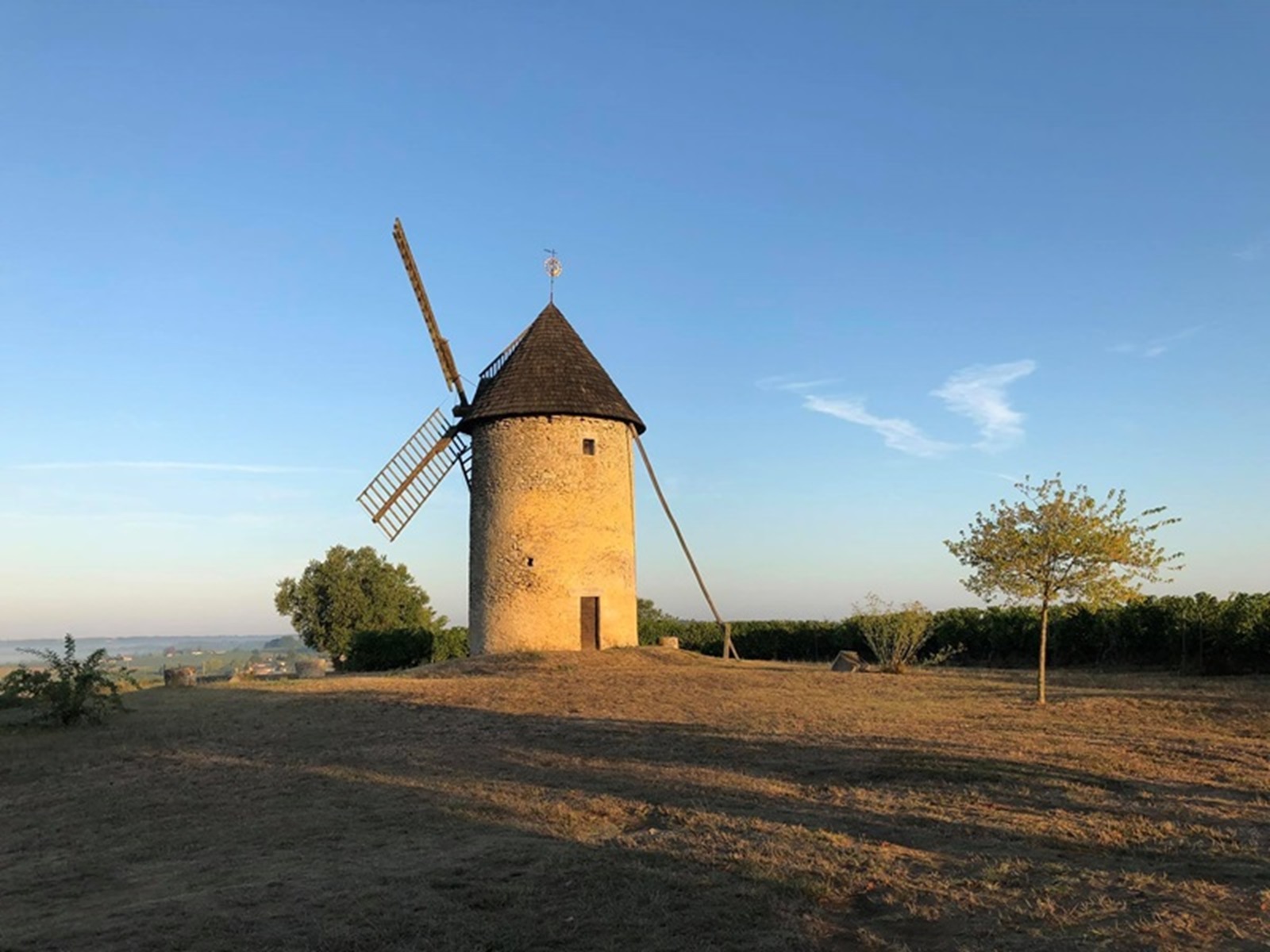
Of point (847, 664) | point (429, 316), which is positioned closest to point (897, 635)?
point (847, 664)

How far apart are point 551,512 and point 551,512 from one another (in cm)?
2

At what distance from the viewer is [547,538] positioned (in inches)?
946

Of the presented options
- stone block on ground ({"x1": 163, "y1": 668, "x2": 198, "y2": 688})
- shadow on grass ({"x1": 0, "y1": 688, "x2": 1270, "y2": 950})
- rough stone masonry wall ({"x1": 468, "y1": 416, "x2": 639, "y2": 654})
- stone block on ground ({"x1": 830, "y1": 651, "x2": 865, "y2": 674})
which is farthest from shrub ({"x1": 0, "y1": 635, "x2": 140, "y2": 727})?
stone block on ground ({"x1": 830, "y1": 651, "x2": 865, "y2": 674})

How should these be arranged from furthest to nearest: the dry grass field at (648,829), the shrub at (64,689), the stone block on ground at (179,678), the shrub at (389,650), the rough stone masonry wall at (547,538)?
the shrub at (389,650)
the rough stone masonry wall at (547,538)
the stone block on ground at (179,678)
the shrub at (64,689)
the dry grass field at (648,829)

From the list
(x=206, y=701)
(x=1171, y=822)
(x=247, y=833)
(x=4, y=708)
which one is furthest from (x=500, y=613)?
(x=1171, y=822)

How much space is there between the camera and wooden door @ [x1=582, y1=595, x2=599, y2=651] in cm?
2442

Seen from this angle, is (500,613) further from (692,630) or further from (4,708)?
(692,630)

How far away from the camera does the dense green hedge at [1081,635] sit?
80.6 feet

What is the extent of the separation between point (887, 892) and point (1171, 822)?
3.28 metres

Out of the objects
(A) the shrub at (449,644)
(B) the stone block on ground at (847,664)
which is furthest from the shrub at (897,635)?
(A) the shrub at (449,644)

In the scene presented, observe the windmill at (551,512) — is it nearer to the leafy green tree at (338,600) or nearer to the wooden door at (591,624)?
the wooden door at (591,624)

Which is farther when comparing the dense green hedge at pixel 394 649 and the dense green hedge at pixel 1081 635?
the dense green hedge at pixel 394 649

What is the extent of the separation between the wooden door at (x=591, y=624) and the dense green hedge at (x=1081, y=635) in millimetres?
11522

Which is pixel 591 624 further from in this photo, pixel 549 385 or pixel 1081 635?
pixel 1081 635
